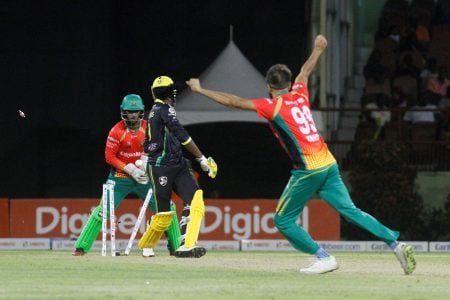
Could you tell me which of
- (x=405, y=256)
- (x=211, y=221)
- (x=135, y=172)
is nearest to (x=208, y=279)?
(x=405, y=256)

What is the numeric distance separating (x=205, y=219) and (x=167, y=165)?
7410mm

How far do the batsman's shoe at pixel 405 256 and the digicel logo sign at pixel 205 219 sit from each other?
31.6 ft

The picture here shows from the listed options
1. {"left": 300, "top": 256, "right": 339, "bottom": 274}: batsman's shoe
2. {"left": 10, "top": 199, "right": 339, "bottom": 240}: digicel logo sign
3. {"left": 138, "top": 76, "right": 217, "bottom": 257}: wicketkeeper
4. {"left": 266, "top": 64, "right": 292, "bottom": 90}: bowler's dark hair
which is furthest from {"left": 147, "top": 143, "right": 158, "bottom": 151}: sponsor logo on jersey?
{"left": 10, "top": 199, "right": 339, "bottom": 240}: digicel logo sign

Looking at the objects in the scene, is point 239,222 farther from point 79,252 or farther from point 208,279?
point 208,279

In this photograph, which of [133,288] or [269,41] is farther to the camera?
[269,41]

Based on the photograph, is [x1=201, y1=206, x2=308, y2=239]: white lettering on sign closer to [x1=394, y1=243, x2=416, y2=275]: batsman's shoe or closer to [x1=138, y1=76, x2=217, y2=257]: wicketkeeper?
[x1=138, y1=76, x2=217, y2=257]: wicketkeeper

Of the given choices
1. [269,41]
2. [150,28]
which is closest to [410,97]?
[269,41]

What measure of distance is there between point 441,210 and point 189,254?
9425mm

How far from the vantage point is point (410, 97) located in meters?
28.1

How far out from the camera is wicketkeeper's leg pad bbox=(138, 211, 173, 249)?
16547 millimetres

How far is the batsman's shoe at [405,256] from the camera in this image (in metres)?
13.9

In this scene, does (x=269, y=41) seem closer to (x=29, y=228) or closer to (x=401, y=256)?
(x=29, y=228)

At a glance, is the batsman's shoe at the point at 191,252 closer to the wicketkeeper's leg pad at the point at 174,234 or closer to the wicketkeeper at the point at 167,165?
the wicketkeeper at the point at 167,165

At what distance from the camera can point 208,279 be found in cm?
1354
